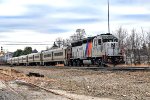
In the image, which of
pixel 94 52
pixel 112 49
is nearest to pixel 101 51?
pixel 112 49

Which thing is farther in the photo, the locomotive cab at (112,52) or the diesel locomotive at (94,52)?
the diesel locomotive at (94,52)

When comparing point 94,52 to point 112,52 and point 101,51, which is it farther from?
point 112,52

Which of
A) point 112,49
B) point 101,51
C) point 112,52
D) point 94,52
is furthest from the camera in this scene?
point 94,52

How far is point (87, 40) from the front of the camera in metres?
44.0

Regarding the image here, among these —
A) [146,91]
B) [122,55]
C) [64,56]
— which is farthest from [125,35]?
[146,91]

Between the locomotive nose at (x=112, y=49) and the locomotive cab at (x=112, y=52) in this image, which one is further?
the locomotive nose at (x=112, y=49)

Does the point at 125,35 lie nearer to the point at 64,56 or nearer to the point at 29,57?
the point at 29,57

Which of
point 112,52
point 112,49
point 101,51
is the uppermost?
point 112,49

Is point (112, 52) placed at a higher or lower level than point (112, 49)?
lower

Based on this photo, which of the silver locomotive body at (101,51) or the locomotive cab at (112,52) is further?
the silver locomotive body at (101,51)

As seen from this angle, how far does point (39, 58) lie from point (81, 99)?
64.6 m

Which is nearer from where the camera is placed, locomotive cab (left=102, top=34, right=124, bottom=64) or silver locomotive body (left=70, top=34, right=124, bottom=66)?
locomotive cab (left=102, top=34, right=124, bottom=64)

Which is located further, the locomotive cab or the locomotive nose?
the locomotive nose

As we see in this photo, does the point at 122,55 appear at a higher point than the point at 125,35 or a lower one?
lower
